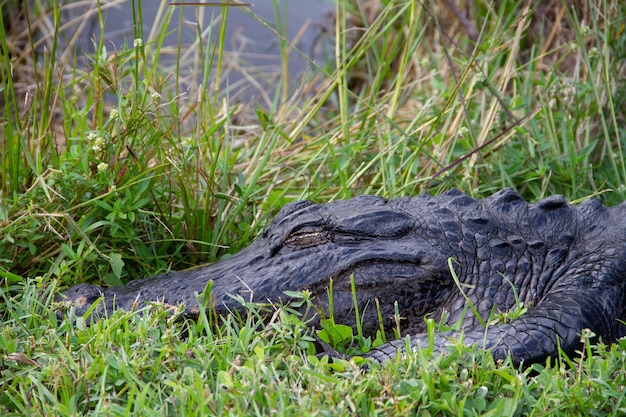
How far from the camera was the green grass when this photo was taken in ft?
7.69

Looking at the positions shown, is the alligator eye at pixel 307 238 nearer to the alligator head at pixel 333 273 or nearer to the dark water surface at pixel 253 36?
the alligator head at pixel 333 273

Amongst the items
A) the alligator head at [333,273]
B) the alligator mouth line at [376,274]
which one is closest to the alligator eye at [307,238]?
the alligator head at [333,273]

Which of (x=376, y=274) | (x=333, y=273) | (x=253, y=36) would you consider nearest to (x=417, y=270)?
(x=376, y=274)

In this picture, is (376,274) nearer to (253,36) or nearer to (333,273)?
(333,273)

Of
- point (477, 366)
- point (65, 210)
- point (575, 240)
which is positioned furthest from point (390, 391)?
point (65, 210)

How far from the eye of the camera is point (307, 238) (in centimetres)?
314

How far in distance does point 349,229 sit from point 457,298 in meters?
0.52

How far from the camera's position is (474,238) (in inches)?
127

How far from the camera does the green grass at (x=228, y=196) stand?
92.3 inches

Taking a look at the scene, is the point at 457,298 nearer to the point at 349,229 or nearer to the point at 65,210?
the point at 349,229

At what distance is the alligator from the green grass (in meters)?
0.20

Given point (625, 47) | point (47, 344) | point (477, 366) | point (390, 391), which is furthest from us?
point (625, 47)

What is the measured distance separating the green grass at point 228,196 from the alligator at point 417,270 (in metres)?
0.20

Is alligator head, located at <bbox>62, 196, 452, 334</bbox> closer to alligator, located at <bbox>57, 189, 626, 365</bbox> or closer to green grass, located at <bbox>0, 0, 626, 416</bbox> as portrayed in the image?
alligator, located at <bbox>57, 189, 626, 365</bbox>
